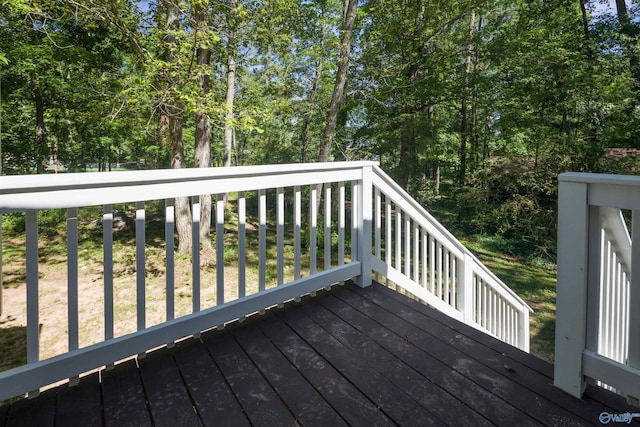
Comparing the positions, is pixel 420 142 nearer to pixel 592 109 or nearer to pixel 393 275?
pixel 592 109

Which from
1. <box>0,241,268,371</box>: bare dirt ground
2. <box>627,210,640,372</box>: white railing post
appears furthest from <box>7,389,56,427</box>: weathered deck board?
<box>0,241,268,371</box>: bare dirt ground

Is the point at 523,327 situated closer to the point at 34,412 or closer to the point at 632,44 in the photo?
the point at 34,412

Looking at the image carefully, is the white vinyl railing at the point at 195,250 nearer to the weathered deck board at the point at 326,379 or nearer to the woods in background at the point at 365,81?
the weathered deck board at the point at 326,379

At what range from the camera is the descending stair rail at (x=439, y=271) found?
283 cm

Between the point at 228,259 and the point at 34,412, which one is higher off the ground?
the point at 34,412

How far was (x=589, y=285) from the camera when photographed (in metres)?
1.53

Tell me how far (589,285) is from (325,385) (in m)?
1.28

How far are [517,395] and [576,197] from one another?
3.09ft

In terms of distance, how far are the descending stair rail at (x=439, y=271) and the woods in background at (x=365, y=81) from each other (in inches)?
160

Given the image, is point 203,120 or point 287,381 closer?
point 287,381

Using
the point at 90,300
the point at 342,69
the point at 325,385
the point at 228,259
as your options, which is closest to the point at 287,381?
the point at 325,385

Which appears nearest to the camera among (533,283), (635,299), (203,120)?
(635,299)

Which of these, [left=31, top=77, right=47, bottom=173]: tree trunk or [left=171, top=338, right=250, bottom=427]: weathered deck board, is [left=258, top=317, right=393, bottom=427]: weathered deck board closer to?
[left=171, top=338, right=250, bottom=427]: weathered deck board

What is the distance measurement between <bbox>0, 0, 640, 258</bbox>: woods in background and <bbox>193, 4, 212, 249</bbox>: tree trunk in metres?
0.03
